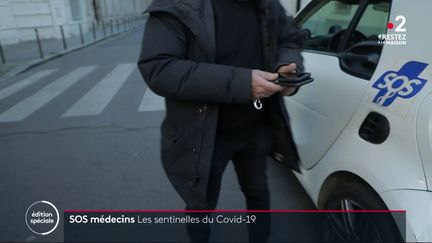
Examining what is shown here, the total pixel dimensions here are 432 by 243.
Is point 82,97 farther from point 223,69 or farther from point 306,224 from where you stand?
point 223,69

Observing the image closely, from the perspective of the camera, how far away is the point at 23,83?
6668 mm

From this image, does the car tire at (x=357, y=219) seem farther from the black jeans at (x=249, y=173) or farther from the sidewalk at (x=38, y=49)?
the sidewalk at (x=38, y=49)

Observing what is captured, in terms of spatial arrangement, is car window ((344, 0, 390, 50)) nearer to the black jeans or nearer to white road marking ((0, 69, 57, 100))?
Result: the black jeans

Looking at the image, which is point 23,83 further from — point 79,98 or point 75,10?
point 75,10

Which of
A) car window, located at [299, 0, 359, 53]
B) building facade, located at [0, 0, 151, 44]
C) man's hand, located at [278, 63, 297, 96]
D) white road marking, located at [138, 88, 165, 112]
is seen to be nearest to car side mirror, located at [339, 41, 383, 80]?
car window, located at [299, 0, 359, 53]

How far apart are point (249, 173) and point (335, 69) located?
0.76 meters

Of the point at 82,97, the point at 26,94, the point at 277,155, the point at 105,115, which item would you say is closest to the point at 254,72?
the point at 277,155

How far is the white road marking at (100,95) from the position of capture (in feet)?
15.6

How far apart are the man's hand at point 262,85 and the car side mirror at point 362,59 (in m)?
0.57

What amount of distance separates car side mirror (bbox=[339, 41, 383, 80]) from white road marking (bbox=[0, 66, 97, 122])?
4334mm

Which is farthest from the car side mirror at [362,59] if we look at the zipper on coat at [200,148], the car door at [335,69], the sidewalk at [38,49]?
the sidewalk at [38,49]

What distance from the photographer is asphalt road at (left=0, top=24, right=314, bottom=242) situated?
259 cm

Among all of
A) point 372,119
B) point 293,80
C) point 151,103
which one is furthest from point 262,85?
point 151,103

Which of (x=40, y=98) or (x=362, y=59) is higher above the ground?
(x=362, y=59)
